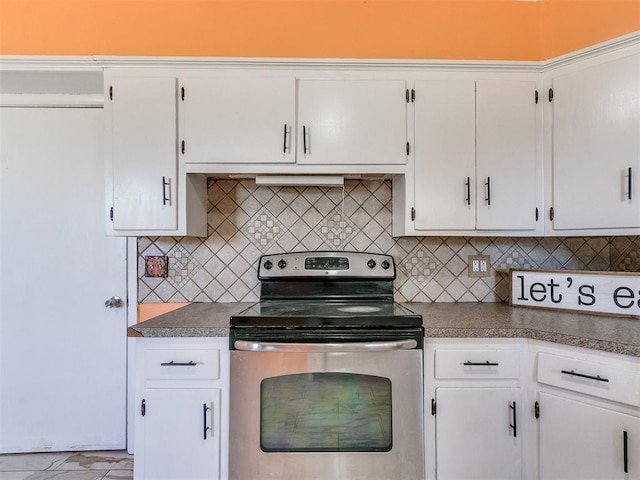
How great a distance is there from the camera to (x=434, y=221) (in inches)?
70.4

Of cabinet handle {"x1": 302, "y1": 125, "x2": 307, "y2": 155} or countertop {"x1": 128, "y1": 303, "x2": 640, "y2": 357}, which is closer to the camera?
countertop {"x1": 128, "y1": 303, "x2": 640, "y2": 357}

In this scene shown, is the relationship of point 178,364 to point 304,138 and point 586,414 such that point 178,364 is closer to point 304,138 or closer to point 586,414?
point 304,138

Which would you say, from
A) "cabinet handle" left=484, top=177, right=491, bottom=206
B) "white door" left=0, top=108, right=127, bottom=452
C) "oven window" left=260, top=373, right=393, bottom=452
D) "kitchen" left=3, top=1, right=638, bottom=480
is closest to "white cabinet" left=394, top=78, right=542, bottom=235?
"cabinet handle" left=484, top=177, right=491, bottom=206

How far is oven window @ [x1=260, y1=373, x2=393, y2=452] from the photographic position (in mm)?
1401

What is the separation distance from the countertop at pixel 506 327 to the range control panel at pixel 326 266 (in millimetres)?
324

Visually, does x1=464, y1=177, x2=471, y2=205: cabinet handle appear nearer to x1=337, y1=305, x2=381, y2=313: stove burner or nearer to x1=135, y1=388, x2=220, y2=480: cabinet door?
x1=337, y1=305, x2=381, y2=313: stove burner

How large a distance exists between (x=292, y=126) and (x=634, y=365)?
1656 millimetres

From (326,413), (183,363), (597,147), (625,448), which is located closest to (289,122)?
(183,363)

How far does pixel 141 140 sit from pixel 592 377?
2.15 metres

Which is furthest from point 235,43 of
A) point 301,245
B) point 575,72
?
point 575,72

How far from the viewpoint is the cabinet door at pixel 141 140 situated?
173cm

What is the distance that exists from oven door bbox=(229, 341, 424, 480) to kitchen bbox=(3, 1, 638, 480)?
2.26 ft

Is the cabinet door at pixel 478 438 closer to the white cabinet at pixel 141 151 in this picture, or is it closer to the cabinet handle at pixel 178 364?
the cabinet handle at pixel 178 364

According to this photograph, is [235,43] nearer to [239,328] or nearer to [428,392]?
[239,328]
